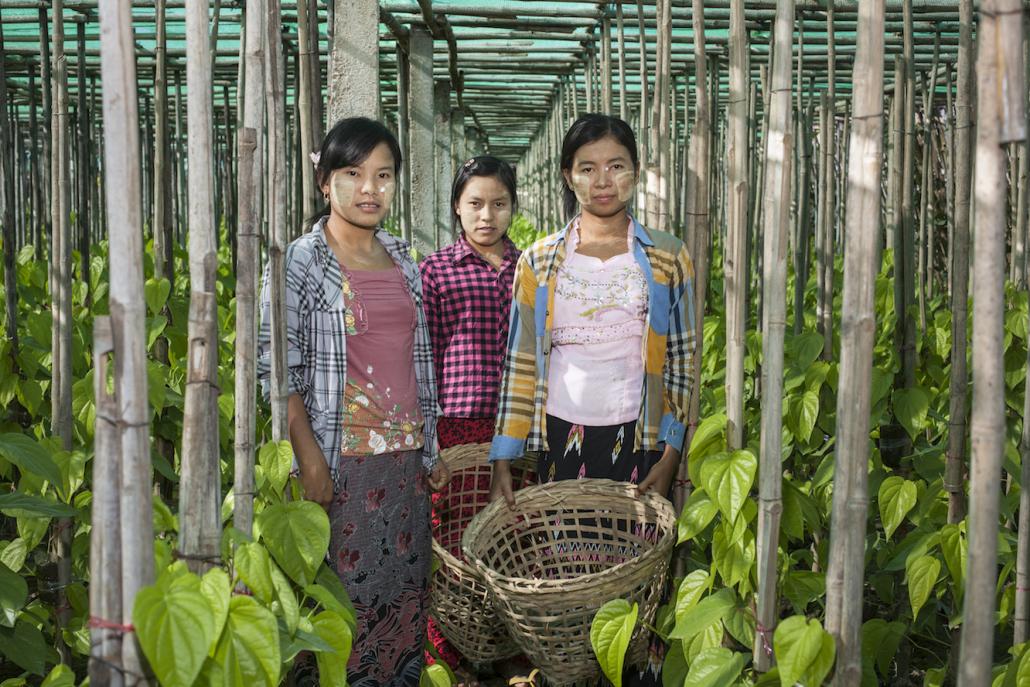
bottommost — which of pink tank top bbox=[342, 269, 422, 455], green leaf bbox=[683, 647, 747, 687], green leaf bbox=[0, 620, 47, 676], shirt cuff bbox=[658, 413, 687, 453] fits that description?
green leaf bbox=[0, 620, 47, 676]

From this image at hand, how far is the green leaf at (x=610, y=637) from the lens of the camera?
6.83 ft

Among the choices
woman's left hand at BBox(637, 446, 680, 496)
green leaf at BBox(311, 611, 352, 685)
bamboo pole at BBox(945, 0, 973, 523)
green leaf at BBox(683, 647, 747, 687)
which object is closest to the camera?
green leaf at BBox(311, 611, 352, 685)

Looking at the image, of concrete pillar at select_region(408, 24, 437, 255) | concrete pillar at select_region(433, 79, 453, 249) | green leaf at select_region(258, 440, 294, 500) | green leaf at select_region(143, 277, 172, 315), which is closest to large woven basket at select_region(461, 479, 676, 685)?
green leaf at select_region(258, 440, 294, 500)

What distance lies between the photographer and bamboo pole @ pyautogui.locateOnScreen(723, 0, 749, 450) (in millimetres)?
1969

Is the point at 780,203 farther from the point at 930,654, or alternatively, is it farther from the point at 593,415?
the point at 930,654

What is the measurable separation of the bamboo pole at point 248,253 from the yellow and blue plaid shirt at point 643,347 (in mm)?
964

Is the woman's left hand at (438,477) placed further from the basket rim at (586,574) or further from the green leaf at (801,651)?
the green leaf at (801,651)

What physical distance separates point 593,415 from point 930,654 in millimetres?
1457

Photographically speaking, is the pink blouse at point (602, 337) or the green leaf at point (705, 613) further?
the pink blouse at point (602, 337)

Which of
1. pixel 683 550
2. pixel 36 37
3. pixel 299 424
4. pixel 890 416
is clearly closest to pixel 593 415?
pixel 683 550

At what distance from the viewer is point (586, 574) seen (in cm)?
221

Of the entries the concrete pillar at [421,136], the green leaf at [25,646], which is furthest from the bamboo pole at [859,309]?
the concrete pillar at [421,136]

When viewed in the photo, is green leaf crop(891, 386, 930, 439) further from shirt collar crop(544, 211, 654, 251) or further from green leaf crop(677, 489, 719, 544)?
green leaf crop(677, 489, 719, 544)

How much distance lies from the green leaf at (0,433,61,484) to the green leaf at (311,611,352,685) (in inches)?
32.4
